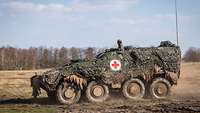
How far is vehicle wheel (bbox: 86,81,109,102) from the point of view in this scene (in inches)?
958

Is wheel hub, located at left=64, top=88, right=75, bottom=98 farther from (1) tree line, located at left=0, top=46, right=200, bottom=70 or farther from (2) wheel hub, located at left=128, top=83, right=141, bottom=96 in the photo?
(1) tree line, located at left=0, top=46, right=200, bottom=70

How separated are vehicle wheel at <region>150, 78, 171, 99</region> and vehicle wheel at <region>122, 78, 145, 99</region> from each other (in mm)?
567

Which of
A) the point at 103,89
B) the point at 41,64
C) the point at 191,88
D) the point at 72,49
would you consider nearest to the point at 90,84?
the point at 103,89

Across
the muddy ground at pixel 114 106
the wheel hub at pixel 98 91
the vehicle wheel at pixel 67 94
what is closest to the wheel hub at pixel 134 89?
the muddy ground at pixel 114 106

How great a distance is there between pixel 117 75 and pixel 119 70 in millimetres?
266

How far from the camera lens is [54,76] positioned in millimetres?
23734

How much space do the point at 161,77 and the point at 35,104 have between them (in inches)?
255

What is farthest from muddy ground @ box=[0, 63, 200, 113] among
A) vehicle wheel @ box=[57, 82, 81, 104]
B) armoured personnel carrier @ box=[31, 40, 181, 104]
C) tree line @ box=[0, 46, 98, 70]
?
tree line @ box=[0, 46, 98, 70]

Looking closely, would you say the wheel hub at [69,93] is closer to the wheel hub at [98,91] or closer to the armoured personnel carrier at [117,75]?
the armoured personnel carrier at [117,75]

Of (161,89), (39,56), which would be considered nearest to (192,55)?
(39,56)

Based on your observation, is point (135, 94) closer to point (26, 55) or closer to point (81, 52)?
point (81, 52)

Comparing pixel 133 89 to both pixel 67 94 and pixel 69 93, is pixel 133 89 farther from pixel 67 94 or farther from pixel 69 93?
pixel 67 94

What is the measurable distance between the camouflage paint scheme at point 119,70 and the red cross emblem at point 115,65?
0.12 m

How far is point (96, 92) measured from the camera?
24500 mm
